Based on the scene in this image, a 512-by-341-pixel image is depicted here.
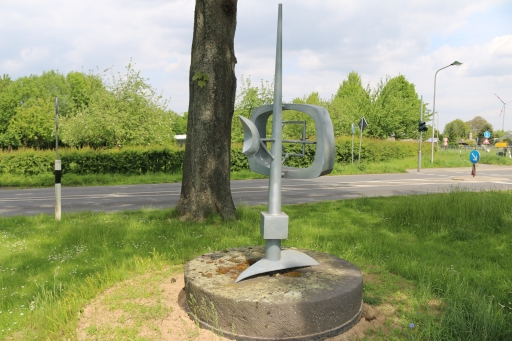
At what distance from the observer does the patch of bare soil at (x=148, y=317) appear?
339 cm

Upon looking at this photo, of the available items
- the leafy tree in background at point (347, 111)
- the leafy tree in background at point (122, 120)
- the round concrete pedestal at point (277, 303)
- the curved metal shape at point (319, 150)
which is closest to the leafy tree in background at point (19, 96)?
the leafy tree in background at point (122, 120)

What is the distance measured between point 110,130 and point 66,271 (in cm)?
2124

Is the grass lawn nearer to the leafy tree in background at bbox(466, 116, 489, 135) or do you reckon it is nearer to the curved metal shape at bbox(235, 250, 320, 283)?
the curved metal shape at bbox(235, 250, 320, 283)

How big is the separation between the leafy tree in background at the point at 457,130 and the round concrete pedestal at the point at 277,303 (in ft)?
376

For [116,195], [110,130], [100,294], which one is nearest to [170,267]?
[100,294]

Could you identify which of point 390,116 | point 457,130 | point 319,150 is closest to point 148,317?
point 319,150

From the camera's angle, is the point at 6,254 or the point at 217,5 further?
the point at 217,5

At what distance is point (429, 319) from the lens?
11.6 feet

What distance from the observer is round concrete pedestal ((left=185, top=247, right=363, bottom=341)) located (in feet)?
10.8

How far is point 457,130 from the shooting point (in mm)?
112688

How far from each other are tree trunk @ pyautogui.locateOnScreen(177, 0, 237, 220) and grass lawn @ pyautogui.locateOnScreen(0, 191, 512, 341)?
0.44 meters

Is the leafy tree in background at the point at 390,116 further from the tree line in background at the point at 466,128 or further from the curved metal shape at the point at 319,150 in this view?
the tree line in background at the point at 466,128

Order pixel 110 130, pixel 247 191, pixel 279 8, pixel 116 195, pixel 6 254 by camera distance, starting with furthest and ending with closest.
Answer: pixel 110 130, pixel 247 191, pixel 116 195, pixel 6 254, pixel 279 8

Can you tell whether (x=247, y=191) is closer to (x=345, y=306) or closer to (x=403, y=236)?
(x=403, y=236)
